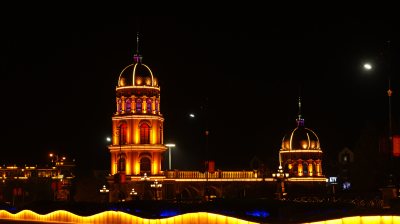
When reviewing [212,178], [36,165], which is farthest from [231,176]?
[36,165]

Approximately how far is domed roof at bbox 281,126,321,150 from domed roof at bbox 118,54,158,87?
30134 mm

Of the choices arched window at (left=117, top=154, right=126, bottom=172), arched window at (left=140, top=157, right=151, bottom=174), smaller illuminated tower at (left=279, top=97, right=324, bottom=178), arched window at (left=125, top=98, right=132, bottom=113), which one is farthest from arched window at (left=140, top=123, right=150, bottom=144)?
smaller illuminated tower at (left=279, top=97, right=324, bottom=178)

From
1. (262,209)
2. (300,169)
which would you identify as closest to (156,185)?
(300,169)

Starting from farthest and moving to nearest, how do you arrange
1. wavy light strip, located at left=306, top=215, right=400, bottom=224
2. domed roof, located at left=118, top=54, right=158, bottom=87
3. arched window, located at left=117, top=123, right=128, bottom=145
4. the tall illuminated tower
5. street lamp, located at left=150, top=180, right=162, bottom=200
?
domed roof, located at left=118, top=54, right=158, bottom=87 → arched window, located at left=117, top=123, right=128, bottom=145 → the tall illuminated tower → street lamp, located at left=150, top=180, right=162, bottom=200 → wavy light strip, located at left=306, top=215, right=400, bottom=224

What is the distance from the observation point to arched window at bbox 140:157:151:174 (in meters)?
88.4

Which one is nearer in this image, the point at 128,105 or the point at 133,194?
the point at 133,194

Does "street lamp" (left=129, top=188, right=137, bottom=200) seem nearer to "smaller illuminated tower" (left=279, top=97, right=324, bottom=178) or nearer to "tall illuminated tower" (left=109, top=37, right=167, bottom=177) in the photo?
"tall illuminated tower" (left=109, top=37, right=167, bottom=177)

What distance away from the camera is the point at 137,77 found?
3565 inches

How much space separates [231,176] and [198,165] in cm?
2629

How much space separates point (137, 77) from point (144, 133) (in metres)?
6.69

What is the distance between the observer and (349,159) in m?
124

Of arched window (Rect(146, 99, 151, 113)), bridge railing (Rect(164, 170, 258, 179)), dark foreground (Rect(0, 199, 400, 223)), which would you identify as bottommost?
dark foreground (Rect(0, 199, 400, 223))

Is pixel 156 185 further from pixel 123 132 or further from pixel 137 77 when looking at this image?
pixel 137 77

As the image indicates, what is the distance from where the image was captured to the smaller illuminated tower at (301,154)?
11250cm
